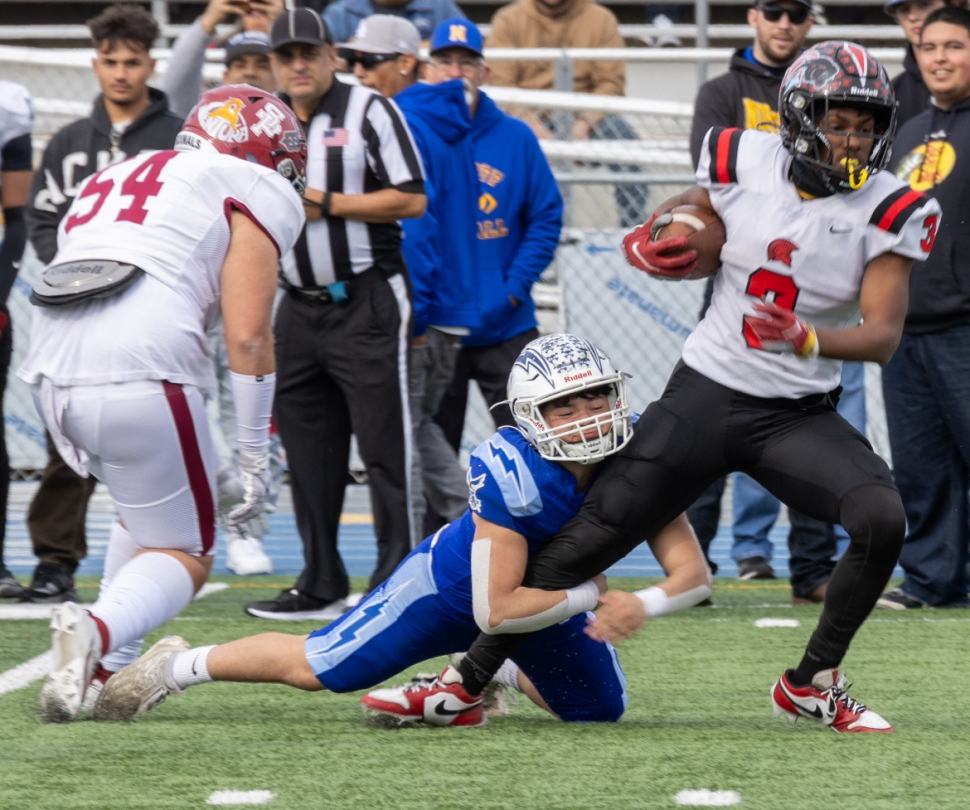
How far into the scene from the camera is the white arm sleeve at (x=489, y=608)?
3117mm

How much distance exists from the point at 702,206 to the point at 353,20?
403cm

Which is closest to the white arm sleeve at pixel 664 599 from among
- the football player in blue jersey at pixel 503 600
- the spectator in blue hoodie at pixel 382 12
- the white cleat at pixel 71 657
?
the football player in blue jersey at pixel 503 600

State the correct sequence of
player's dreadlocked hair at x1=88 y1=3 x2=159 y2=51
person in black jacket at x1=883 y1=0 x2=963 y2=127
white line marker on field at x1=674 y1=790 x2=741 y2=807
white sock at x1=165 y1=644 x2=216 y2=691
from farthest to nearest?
1. person in black jacket at x1=883 y1=0 x2=963 y2=127
2. player's dreadlocked hair at x1=88 y1=3 x2=159 y2=51
3. white sock at x1=165 y1=644 x2=216 y2=691
4. white line marker on field at x1=674 y1=790 x2=741 y2=807

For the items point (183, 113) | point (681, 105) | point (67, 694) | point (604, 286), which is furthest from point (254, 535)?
point (681, 105)

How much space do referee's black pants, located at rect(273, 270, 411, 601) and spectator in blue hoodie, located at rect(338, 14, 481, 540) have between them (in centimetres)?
41

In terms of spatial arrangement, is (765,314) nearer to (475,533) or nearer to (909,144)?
(475,533)

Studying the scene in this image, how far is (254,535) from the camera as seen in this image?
242 inches

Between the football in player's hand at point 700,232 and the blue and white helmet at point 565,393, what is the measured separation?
426 millimetres

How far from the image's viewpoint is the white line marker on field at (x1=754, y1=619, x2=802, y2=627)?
478cm

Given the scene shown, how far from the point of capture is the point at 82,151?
16.7ft

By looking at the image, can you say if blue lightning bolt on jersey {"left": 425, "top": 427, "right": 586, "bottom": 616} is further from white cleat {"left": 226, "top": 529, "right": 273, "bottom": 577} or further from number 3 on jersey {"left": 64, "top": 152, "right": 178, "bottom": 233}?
white cleat {"left": 226, "top": 529, "right": 273, "bottom": 577}

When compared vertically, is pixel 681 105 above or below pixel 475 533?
above

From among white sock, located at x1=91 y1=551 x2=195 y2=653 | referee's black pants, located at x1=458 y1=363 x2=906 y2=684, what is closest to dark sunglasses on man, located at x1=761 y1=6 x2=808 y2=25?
referee's black pants, located at x1=458 y1=363 x2=906 y2=684

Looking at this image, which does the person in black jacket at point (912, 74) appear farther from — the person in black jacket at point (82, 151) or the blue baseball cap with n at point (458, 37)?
the person in black jacket at point (82, 151)
